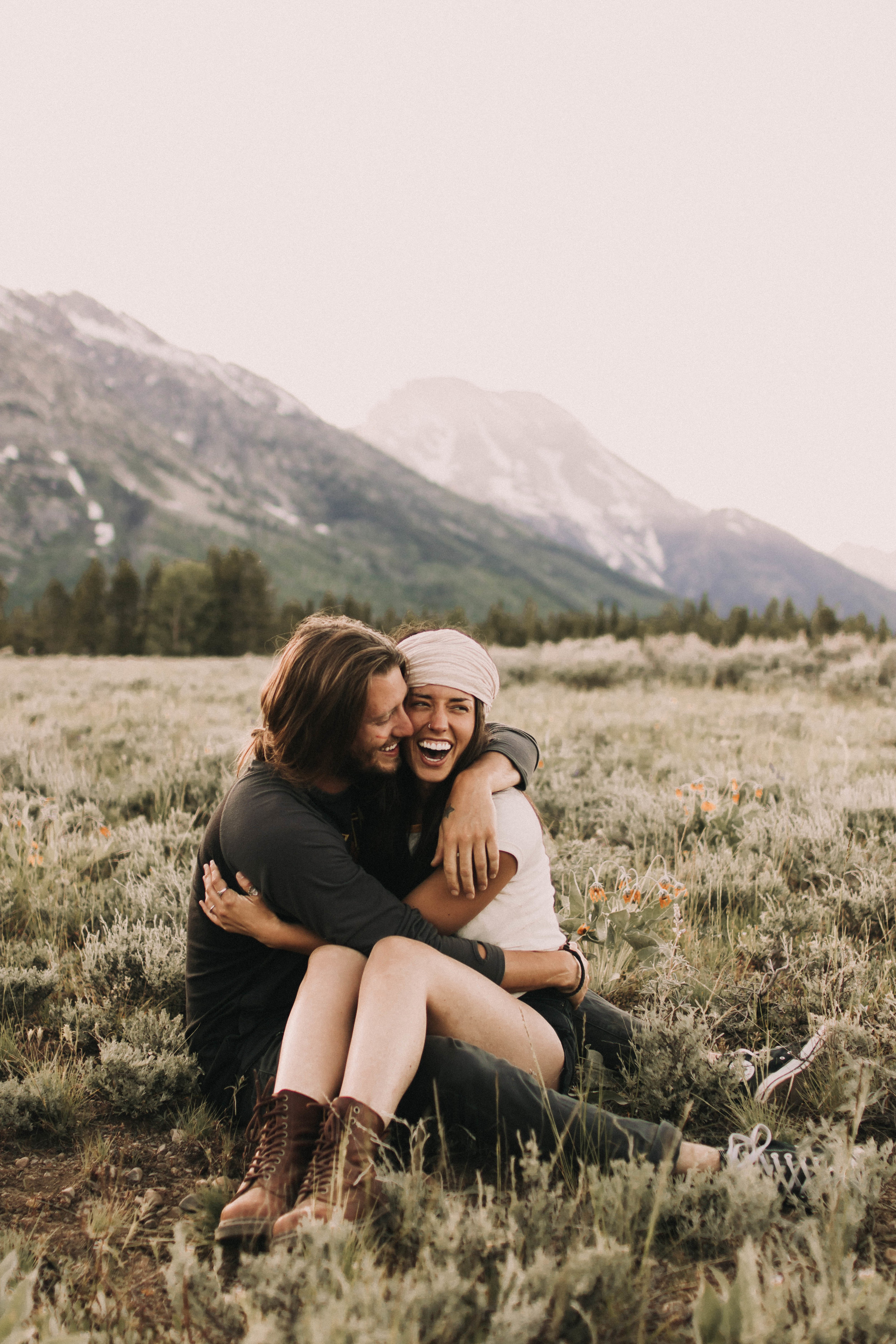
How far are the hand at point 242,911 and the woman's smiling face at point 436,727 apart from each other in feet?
2.49

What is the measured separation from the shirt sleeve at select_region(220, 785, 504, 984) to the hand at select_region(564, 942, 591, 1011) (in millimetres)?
397

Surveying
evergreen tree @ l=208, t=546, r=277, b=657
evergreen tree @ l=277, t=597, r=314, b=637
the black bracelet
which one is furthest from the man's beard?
evergreen tree @ l=277, t=597, r=314, b=637

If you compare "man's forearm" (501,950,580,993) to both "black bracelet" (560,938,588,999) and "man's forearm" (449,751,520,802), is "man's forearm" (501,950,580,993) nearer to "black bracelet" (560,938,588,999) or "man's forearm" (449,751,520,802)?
"black bracelet" (560,938,588,999)

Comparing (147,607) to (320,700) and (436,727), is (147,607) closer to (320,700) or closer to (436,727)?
(436,727)

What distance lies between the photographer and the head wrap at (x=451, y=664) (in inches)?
111

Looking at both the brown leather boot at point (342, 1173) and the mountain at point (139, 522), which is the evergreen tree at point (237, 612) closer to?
the brown leather boot at point (342, 1173)

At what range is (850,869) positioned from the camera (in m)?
3.95

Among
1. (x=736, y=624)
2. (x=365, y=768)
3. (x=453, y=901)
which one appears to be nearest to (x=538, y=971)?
(x=453, y=901)

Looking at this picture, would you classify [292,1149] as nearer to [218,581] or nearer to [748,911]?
[748,911]

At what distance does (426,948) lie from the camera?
7.46 feet

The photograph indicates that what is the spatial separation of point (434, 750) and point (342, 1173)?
4.62ft

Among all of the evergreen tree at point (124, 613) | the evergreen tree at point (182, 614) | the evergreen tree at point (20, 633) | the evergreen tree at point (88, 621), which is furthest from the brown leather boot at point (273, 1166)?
the evergreen tree at point (88, 621)

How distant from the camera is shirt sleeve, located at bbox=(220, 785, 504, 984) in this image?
230 cm

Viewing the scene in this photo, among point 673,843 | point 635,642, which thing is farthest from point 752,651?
point 673,843
